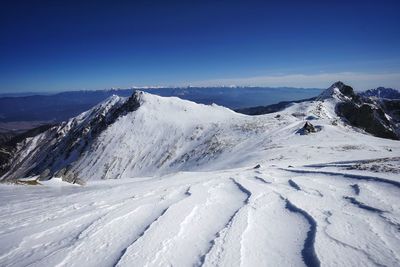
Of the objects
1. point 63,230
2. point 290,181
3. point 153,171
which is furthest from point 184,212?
point 153,171

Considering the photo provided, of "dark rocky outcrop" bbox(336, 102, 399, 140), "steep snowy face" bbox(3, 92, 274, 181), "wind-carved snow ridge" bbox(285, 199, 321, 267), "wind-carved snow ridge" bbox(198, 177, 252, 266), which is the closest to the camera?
"wind-carved snow ridge" bbox(285, 199, 321, 267)

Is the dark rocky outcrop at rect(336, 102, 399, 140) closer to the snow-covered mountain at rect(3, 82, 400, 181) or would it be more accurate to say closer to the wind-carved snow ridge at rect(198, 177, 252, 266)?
the snow-covered mountain at rect(3, 82, 400, 181)

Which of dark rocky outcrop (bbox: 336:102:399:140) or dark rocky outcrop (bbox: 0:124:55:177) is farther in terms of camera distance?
dark rocky outcrop (bbox: 0:124:55:177)

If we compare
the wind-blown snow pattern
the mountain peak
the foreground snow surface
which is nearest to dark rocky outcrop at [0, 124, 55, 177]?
the mountain peak

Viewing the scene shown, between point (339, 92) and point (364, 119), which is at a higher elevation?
point (339, 92)

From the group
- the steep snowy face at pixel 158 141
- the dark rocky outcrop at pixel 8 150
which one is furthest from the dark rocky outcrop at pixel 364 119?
the dark rocky outcrop at pixel 8 150

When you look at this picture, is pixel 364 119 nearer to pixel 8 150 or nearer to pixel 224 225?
pixel 224 225

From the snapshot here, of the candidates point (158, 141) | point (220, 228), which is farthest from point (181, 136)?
point (220, 228)

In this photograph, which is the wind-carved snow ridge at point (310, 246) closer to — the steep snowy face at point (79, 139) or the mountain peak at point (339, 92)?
the steep snowy face at point (79, 139)

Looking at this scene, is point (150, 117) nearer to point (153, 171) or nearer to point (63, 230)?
point (153, 171)
